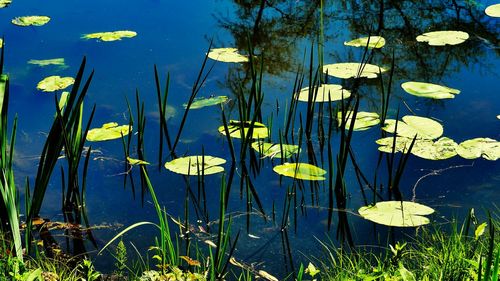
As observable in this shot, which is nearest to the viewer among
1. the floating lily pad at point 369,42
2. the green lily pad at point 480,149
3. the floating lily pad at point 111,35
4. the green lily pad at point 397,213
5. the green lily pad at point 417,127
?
the green lily pad at point 397,213

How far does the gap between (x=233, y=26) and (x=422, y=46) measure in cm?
132

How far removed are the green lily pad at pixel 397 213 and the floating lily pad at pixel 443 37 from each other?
1.82m

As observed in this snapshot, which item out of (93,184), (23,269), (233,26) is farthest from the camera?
(233,26)

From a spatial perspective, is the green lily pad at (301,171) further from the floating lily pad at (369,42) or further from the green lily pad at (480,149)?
the floating lily pad at (369,42)

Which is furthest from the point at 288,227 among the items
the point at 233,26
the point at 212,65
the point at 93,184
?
the point at 233,26

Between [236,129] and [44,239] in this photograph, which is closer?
[44,239]

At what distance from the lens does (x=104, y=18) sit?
520cm

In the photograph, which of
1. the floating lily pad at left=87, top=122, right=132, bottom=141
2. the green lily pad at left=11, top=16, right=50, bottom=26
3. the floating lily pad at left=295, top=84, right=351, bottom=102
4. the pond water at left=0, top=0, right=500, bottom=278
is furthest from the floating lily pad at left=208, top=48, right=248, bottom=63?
the green lily pad at left=11, top=16, right=50, bottom=26

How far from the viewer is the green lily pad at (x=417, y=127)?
3.43 m

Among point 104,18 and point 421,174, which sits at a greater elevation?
point 104,18

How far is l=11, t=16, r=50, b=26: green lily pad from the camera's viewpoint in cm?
508

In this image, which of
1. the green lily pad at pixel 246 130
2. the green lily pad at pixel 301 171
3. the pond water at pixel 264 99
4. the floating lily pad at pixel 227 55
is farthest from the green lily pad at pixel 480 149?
the floating lily pad at pixel 227 55

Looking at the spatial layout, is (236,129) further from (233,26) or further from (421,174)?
(233,26)

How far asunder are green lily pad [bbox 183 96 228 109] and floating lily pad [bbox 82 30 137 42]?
3.78ft
